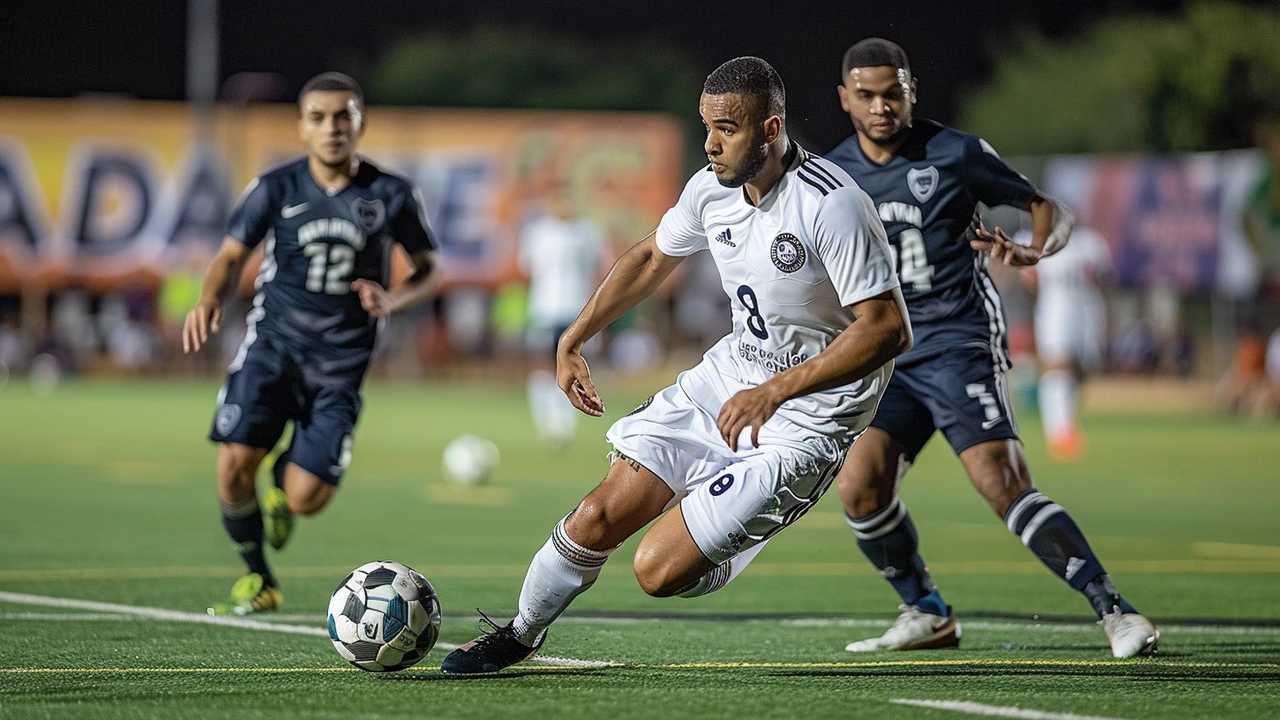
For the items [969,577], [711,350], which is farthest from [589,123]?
[711,350]

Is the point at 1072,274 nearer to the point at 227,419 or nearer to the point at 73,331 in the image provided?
Answer: the point at 227,419

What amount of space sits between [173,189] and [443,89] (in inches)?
1722

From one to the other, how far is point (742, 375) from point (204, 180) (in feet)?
144

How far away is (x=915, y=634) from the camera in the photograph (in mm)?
7414

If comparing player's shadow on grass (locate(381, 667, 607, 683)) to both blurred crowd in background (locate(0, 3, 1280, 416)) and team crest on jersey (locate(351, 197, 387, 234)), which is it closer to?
team crest on jersey (locate(351, 197, 387, 234))

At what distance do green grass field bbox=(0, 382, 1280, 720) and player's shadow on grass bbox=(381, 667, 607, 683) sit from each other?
24mm

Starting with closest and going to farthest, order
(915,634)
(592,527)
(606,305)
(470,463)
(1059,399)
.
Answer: (592,527) → (606,305) → (915,634) → (470,463) → (1059,399)

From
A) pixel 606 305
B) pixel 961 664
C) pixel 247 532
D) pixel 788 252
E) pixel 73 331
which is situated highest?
pixel 788 252

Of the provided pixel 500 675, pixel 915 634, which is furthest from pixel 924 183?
pixel 500 675

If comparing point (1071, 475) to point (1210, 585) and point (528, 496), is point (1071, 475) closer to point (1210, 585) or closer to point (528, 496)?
point (528, 496)

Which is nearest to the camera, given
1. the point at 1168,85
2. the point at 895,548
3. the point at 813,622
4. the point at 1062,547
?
the point at 1062,547

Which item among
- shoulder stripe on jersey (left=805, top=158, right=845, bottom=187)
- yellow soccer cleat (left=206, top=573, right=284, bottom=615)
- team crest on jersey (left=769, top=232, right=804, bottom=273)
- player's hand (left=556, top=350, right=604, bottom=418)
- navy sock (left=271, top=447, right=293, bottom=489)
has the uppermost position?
shoulder stripe on jersey (left=805, top=158, right=845, bottom=187)

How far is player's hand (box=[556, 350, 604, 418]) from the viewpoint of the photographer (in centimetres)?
640

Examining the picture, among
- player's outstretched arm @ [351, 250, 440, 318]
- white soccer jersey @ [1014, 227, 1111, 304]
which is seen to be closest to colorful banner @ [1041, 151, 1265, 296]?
white soccer jersey @ [1014, 227, 1111, 304]
